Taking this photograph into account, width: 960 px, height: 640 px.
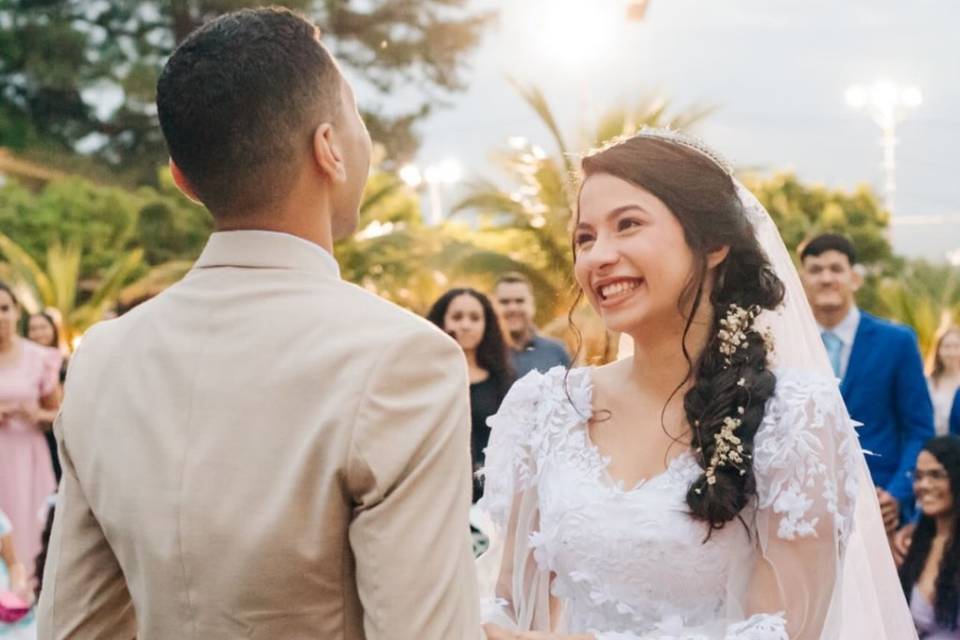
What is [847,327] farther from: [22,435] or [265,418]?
[22,435]

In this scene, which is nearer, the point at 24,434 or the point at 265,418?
the point at 265,418

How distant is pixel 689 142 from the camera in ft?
9.67

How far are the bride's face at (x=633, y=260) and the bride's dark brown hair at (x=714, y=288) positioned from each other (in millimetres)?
25

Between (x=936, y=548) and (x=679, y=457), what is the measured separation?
351 cm

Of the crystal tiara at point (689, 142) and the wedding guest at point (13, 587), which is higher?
the crystal tiara at point (689, 142)

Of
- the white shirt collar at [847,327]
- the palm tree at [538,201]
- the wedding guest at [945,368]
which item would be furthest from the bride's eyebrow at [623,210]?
the palm tree at [538,201]

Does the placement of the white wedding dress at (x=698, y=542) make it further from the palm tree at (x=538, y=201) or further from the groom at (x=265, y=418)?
the palm tree at (x=538, y=201)

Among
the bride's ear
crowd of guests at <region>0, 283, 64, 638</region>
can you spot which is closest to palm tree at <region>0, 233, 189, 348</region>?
crowd of guests at <region>0, 283, 64, 638</region>

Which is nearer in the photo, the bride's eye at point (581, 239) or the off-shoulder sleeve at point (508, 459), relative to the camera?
the bride's eye at point (581, 239)

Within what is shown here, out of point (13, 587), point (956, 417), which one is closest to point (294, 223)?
point (13, 587)

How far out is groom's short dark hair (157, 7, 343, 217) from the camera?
1.74m

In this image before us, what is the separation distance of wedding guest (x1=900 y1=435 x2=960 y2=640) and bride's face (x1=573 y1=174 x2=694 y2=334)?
3.27 meters

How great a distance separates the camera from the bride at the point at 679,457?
8.53 ft

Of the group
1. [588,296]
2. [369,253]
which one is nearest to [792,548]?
[588,296]
